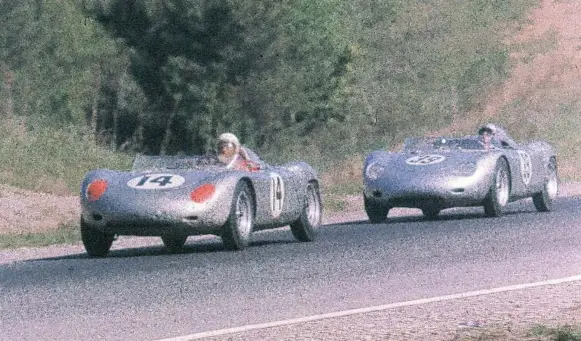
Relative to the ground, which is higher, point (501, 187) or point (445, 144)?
point (445, 144)

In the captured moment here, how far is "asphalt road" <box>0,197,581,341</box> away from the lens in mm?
11875

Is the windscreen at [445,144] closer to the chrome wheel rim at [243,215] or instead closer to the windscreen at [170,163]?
the windscreen at [170,163]

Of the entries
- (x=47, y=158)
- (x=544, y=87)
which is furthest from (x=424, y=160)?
(x=544, y=87)

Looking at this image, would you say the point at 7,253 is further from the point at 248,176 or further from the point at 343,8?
the point at 343,8

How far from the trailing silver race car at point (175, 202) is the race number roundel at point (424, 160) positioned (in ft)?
18.0

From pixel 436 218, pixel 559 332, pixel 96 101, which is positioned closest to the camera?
pixel 559 332

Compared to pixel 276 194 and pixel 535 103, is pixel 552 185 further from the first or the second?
pixel 535 103

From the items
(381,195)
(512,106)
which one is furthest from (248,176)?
(512,106)

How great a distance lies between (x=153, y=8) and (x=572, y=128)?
18.1 meters

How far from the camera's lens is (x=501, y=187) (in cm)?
2489

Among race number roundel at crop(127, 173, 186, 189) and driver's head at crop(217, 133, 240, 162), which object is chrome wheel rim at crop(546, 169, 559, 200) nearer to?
driver's head at crop(217, 133, 240, 162)

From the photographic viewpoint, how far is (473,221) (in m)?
23.8

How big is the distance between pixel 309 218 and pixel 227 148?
1.74 meters

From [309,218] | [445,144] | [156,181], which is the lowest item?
[445,144]
